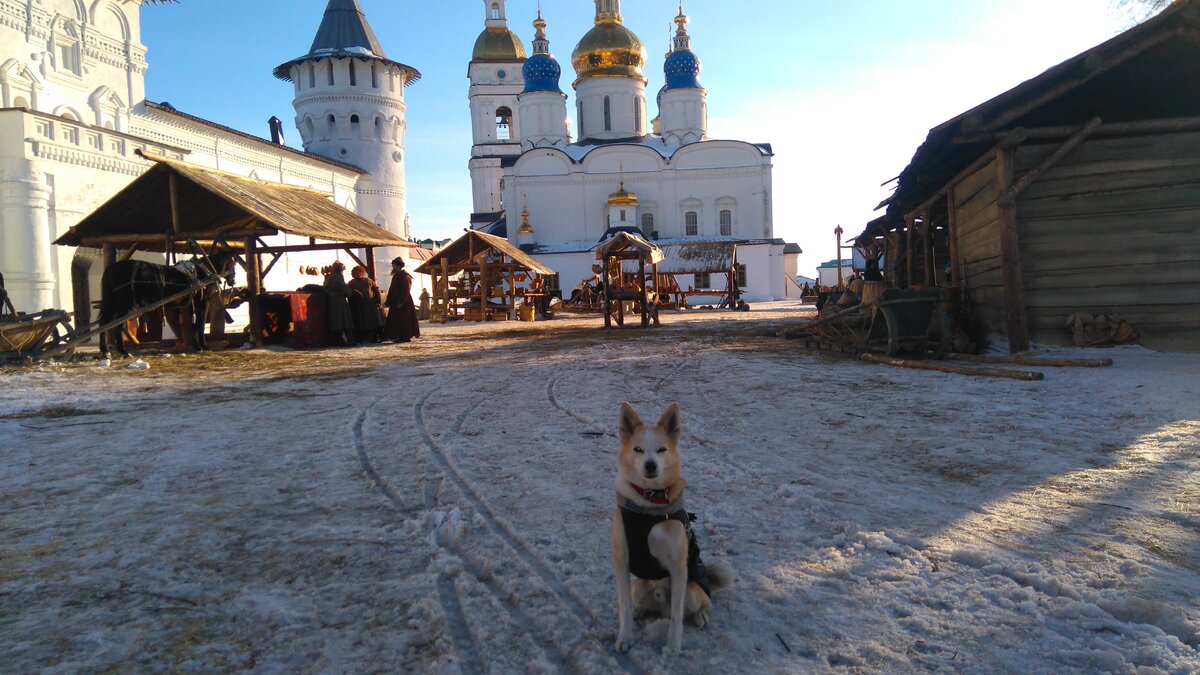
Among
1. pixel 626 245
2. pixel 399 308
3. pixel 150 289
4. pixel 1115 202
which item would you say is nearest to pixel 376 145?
pixel 626 245

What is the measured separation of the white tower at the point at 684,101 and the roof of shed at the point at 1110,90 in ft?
143

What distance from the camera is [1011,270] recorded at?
9.83m

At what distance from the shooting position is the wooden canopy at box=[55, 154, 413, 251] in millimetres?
14086

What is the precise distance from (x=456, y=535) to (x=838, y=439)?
10.5ft

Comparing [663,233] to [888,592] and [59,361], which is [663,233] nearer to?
[59,361]

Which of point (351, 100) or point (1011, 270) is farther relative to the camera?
point (351, 100)

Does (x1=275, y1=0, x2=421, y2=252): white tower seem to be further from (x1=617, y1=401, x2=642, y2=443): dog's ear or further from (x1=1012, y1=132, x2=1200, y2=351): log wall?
(x1=617, y1=401, x2=642, y2=443): dog's ear

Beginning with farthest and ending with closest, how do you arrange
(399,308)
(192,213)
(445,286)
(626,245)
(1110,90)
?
1. (445,286)
2. (626,245)
3. (399,308)
4. (192,213)
5. (1110,90)

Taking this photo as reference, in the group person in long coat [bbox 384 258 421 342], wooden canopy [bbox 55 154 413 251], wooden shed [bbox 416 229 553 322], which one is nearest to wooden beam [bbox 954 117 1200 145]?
wooden canopy [bbox 55 154 413 251]

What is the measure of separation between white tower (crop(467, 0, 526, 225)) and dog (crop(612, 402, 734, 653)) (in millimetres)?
59236

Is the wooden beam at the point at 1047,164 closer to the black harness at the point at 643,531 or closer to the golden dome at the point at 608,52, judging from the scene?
the black harness at the point at 643,531

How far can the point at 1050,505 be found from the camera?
3953mm

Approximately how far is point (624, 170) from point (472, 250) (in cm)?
2515

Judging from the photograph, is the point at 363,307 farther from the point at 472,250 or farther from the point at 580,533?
the point at 580,533
